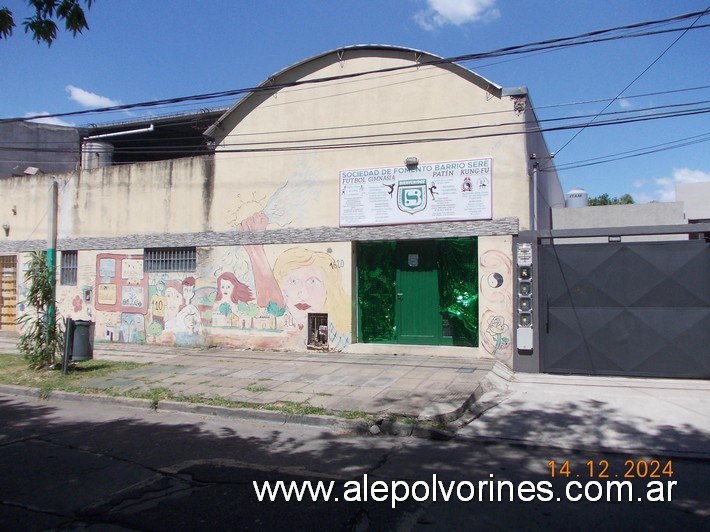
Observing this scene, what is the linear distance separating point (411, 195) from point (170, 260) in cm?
703

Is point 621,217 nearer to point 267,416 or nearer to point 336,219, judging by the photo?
point 336,219

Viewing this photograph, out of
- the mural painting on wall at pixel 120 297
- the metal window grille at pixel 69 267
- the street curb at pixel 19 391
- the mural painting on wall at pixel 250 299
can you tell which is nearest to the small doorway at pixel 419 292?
the mural painting on wall at pixel 250 299

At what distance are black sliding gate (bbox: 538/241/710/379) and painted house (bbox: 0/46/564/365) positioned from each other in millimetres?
927

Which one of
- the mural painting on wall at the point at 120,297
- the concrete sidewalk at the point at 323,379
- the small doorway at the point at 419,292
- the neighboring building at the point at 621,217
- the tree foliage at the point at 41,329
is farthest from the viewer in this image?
the neighboring building at the point at 621,217

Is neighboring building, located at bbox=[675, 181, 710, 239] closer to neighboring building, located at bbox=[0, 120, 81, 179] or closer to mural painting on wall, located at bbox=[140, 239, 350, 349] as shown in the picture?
mural painting on wall, located at bbox=[140, 239, 350, 349]

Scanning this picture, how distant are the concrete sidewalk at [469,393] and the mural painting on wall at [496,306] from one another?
49 cm

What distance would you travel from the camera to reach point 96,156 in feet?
59.6

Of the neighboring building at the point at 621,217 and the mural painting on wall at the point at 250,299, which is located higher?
the neighboring building at the point at 621,217

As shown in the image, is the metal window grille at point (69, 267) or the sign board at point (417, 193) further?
the metal window grille at point (69, 267)

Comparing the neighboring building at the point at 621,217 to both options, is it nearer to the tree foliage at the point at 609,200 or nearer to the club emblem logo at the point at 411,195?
the club emblem logo at the point at 411,195

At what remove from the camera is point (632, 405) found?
25.9 feet

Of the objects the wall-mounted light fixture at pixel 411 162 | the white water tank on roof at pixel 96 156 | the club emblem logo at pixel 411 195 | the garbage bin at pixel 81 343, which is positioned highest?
the white water tank on roof at pixel 96 156

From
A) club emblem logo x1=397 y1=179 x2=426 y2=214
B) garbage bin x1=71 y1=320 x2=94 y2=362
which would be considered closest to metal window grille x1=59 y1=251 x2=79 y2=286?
garbage bin x1=71 y1=320 x2=94 y2=362

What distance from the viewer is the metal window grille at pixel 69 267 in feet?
53.0
